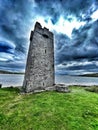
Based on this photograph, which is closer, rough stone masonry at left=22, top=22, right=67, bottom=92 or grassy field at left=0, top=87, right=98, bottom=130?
grassy field at left=0, top=87, right=98, bottom=130

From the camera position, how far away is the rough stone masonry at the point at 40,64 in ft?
76.2

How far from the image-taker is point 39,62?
2434 cm

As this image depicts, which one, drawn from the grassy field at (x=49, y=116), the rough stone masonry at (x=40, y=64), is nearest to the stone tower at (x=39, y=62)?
the rough stone masonry at (x=40, y=64)

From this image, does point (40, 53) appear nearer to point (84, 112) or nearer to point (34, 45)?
point (34, 45)

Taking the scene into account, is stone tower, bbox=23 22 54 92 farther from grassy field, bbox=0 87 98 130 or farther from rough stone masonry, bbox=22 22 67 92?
grassy field, bbox=0 87 98 130

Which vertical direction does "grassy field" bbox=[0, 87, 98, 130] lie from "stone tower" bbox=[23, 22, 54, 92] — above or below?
below

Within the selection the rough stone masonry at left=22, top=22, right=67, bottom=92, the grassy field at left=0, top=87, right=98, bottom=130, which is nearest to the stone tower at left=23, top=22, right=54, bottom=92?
the rough stone masonry at left=22, top=22, right=67, bottom=92

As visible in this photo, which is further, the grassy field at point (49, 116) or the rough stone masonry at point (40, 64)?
the rough stone masonry at point (40, 64)

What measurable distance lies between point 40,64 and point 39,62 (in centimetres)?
41

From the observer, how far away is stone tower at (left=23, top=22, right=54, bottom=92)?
914 inches

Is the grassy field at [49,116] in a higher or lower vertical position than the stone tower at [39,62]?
lower

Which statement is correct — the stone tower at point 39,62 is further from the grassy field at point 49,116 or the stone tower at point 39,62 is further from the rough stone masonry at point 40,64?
the grassy field at point 49,116

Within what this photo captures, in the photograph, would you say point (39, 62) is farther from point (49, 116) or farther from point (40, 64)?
point (49, 116)

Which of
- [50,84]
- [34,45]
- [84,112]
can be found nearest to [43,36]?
[34,45]
